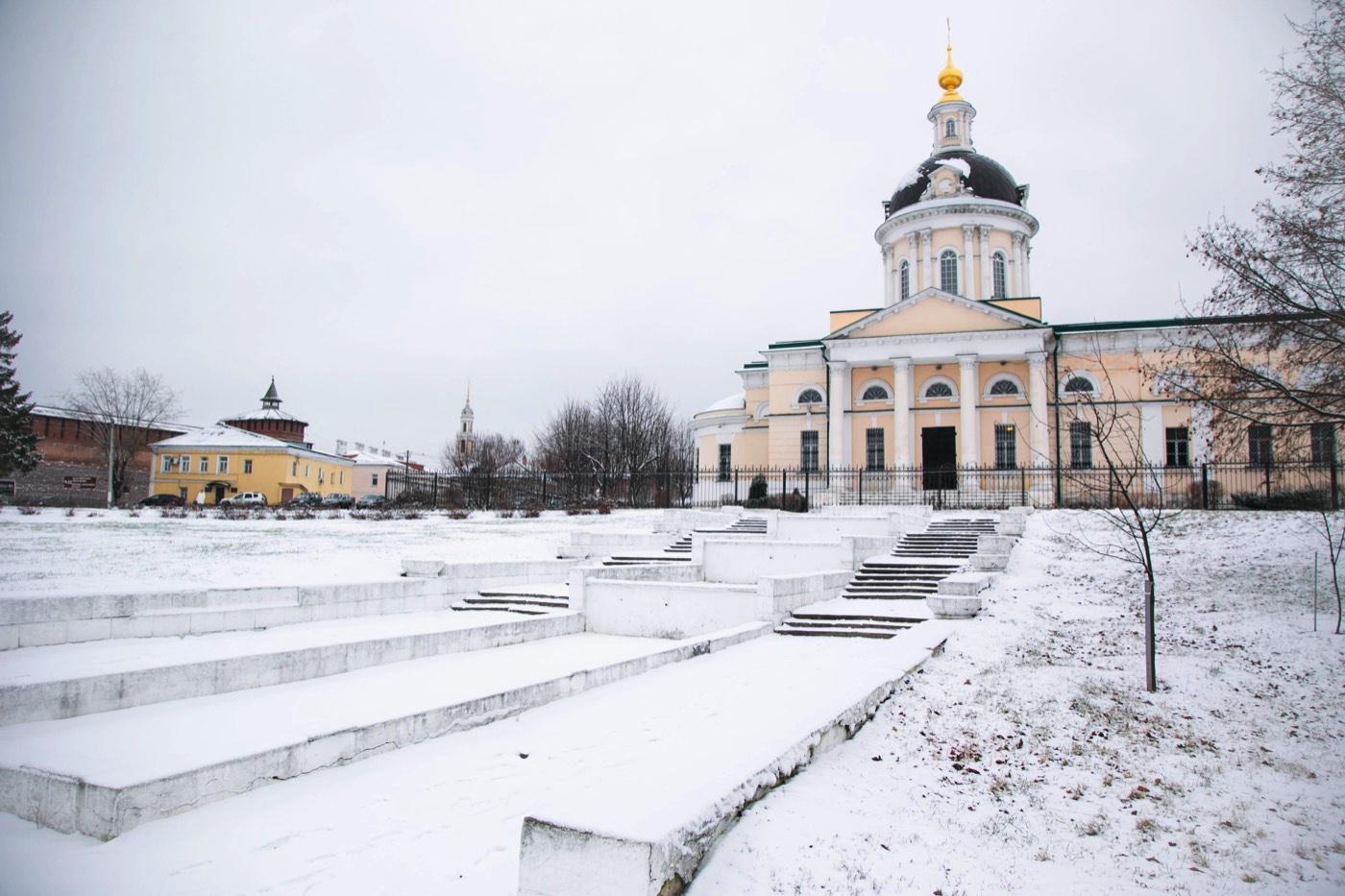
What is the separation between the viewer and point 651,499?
121ft

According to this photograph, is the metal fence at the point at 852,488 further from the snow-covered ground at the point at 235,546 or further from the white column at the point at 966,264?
the white column at the point at 966,264

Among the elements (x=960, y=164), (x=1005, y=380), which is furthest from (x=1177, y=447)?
(x=960, y=164)

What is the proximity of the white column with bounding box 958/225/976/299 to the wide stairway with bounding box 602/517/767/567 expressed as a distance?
2056cm

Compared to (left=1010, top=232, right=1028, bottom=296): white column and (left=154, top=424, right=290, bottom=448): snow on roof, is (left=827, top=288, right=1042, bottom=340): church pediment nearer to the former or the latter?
(left=1010, top=232, right=1028, bottom=296): white column

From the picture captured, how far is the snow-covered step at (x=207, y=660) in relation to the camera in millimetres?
6684

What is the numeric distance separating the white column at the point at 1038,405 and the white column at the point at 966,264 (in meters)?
6.37

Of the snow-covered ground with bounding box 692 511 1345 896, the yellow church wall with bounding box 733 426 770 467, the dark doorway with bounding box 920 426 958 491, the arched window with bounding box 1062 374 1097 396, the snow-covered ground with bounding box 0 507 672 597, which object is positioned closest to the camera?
the snow-covered ground with bounding box 692 511 1345 896

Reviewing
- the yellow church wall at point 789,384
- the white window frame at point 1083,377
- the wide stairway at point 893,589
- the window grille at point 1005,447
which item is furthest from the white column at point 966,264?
the wide stairway at point 893,589

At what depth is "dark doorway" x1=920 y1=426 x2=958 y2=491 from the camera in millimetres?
34812

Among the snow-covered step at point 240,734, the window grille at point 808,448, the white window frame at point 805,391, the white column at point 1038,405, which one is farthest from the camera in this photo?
the white window frame at point 805,391

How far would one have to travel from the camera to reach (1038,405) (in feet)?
108

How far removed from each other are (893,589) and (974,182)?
32.7 meters

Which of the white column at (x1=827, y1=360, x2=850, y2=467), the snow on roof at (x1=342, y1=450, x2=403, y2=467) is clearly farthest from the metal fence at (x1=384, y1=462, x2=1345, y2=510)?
the snow on roof at (x1=342, y1=450, x2=403, y2=467)

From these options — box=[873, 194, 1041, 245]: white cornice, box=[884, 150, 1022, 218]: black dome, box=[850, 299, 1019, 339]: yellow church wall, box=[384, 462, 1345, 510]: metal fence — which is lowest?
box=[384, 462, 1345, 510]: metal fence
